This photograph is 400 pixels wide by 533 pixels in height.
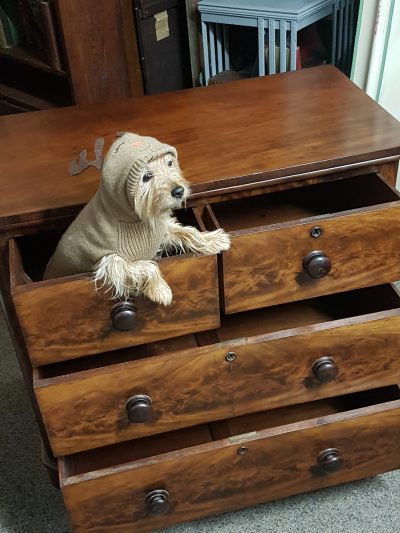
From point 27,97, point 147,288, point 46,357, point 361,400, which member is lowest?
point 361,400

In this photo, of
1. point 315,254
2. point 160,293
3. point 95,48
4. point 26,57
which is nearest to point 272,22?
point 95,48

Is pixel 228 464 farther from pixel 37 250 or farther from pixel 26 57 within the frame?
pixel 26 57

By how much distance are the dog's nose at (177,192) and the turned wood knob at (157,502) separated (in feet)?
1.64

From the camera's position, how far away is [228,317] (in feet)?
3.89

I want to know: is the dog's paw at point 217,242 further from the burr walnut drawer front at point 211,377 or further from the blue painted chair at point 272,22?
the blue painted chair at point 272,22

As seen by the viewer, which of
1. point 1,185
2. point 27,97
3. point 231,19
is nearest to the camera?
point 1,185

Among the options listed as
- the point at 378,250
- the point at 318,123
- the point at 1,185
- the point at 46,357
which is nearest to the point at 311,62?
the point at 318,123

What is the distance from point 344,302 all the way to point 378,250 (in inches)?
8.3

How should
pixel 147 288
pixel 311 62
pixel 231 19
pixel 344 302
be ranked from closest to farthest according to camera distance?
pixel 147 288 < pixel 344 302 < pixel 231 19 < pixel 311 62

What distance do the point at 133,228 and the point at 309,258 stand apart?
27 cm

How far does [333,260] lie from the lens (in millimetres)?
1004

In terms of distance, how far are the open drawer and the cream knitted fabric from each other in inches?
13.2

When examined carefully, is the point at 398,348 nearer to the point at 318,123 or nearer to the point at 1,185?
the point at 318,123

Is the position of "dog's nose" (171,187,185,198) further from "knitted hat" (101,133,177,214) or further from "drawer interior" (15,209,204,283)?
"drawer interior" (15,209,204,283)
